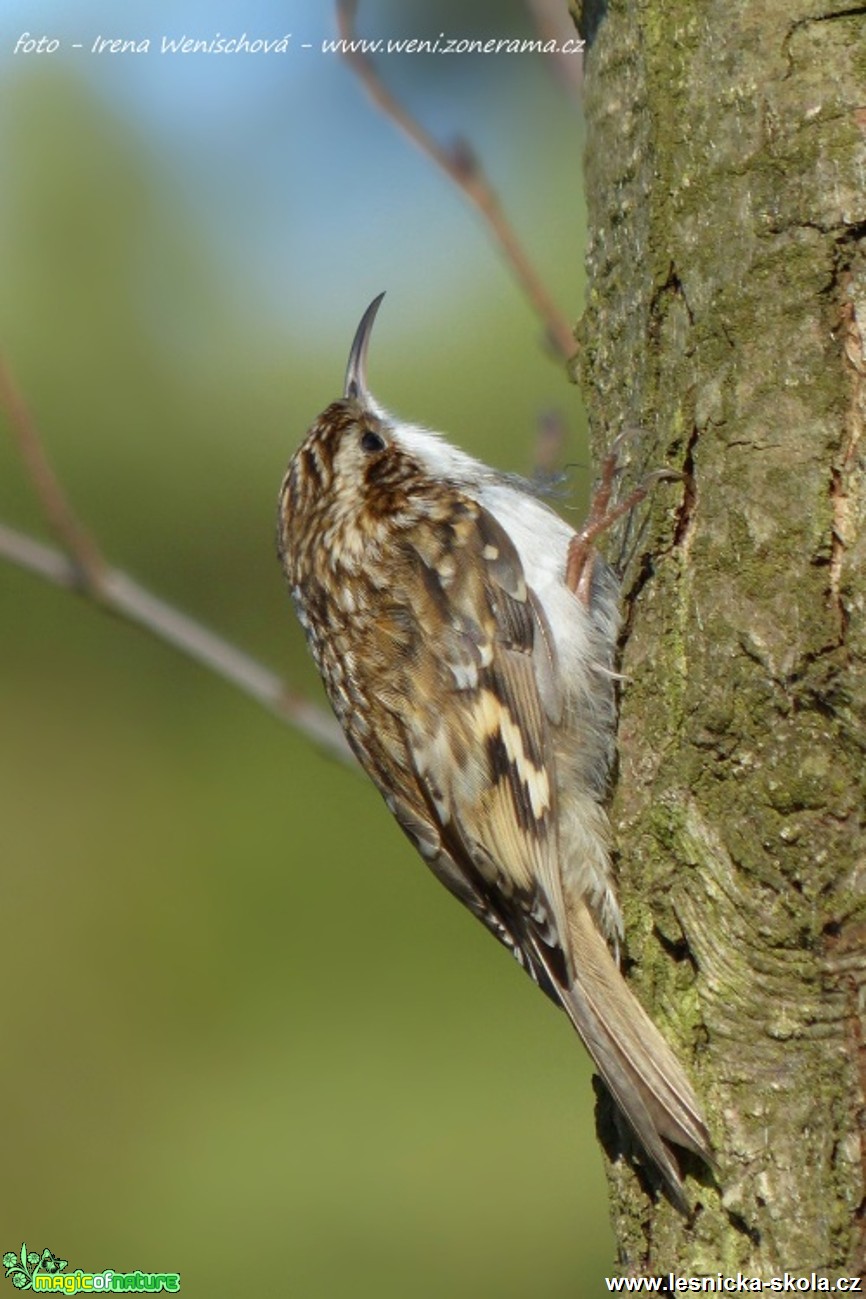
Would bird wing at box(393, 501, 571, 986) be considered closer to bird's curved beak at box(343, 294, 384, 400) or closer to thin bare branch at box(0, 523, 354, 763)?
thin bare branch at box(0, 523, 354, 763)

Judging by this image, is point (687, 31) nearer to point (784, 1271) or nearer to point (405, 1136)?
point (784, 1271)

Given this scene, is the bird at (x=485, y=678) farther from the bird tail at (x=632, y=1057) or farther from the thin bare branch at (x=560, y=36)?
the thin bare branch at (x=560, y=36)

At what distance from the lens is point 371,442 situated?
2.35 metres

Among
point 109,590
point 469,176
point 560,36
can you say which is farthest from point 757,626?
point 560,36

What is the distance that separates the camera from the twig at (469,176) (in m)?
1.75

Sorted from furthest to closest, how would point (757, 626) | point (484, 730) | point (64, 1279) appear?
point (64, 1279) < point (484, 730) < point (757, 626)

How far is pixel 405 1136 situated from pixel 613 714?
402 centimetres

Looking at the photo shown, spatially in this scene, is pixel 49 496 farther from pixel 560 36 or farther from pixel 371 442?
pixel 560 36

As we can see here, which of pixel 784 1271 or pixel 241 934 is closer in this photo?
pixel 784 1271

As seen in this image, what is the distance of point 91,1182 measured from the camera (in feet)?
18.1

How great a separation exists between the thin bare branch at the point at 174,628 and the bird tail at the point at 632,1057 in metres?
0.38

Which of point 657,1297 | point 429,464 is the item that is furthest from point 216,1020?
point 657,1297

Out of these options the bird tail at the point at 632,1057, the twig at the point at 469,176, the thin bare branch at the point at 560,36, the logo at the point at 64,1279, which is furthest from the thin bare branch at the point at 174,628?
the logo at the point at 64,1279

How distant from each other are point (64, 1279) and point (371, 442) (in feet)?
6.50
